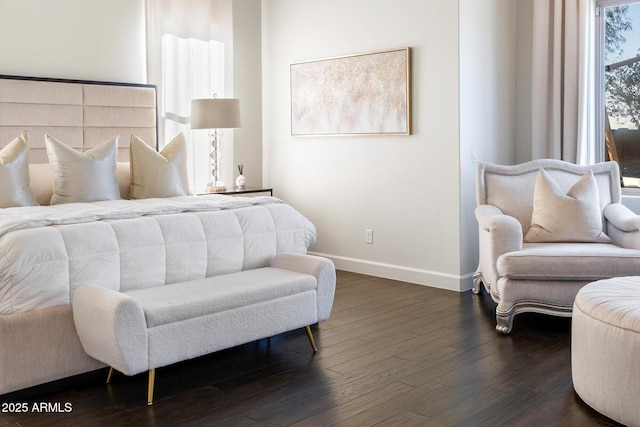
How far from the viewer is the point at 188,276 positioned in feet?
11.1

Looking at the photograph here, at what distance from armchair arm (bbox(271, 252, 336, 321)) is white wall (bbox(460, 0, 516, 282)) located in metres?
1.60

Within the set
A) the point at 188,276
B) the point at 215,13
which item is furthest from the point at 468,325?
the point at 215,13

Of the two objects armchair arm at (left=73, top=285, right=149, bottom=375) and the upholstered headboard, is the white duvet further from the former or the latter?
the upholstered headboard

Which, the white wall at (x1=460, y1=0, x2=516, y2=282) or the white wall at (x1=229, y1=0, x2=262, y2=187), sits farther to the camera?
the white wall at (x1=229, y1=0, x2=262, y2=187)

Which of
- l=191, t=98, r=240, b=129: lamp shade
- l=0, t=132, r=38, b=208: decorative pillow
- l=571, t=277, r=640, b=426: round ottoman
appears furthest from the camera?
l=191, t=98, r=240, b=129: lamp shade

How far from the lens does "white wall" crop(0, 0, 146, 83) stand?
4660mm

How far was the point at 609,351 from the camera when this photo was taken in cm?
258

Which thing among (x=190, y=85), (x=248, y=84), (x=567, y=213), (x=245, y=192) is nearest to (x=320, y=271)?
(x=567, y=213)

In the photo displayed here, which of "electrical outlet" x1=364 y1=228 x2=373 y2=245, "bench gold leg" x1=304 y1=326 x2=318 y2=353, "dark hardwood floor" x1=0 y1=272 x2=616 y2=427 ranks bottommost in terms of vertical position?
"dark hardwood floor" x1=0 y1=272 x2=616 y2=427

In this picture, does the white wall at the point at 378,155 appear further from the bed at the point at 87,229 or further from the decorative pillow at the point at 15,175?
the decorative pillow at the point at 15,175

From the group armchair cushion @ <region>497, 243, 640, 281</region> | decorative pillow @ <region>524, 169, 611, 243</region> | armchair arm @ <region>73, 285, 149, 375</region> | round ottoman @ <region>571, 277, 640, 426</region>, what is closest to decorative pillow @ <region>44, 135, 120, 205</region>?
armchair arm @ <region>73, 285, 149, 375</region>

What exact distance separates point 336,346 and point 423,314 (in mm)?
860

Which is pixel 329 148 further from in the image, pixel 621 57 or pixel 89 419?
pixel 89 419

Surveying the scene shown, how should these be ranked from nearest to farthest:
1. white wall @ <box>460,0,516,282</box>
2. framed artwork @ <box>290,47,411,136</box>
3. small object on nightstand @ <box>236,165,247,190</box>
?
white wall @ <box>460,0,516,282</box> < framed artwork @ <box>290,47,411,136</box> < small object on nightstand @ <box>236,165,247,190</box>
